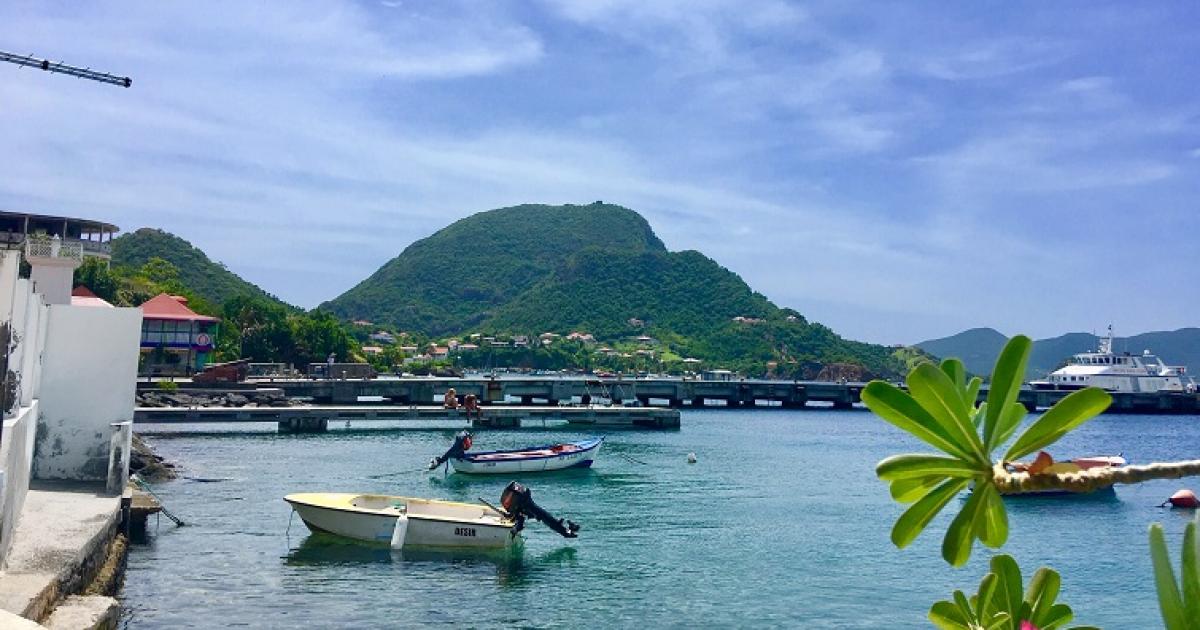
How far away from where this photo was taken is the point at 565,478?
31.6 meters

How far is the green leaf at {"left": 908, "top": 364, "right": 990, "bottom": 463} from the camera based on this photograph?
2074 mm

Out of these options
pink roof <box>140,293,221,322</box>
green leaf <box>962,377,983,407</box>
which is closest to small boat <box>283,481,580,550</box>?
green leaf <box>962,377,983,407</box>

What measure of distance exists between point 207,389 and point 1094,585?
44.0m

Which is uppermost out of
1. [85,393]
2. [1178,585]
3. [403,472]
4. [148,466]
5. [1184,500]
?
[1178,585]

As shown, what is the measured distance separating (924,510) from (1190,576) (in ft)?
2.04

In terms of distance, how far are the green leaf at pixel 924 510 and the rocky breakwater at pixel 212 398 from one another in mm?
46626

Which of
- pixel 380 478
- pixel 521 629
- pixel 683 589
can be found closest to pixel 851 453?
pixel 380 478

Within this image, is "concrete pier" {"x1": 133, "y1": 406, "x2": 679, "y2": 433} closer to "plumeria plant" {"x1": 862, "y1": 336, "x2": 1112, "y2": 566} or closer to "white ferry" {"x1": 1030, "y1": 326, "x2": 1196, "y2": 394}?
"plumeria plant" {"x1": 862, "y1": 336, "x2": 1112, "y2": 566}

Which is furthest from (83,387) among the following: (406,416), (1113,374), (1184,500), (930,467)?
(1113,374)

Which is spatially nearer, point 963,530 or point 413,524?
point 963,530

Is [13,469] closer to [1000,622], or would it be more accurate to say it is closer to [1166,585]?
[1000,622]

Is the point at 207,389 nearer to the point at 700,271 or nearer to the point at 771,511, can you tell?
the point at 771,511

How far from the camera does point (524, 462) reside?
3119 cm

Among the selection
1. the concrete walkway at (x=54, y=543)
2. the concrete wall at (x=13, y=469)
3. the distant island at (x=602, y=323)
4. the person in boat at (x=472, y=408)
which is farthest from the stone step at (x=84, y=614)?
the distant island at (x=602, y=323)
